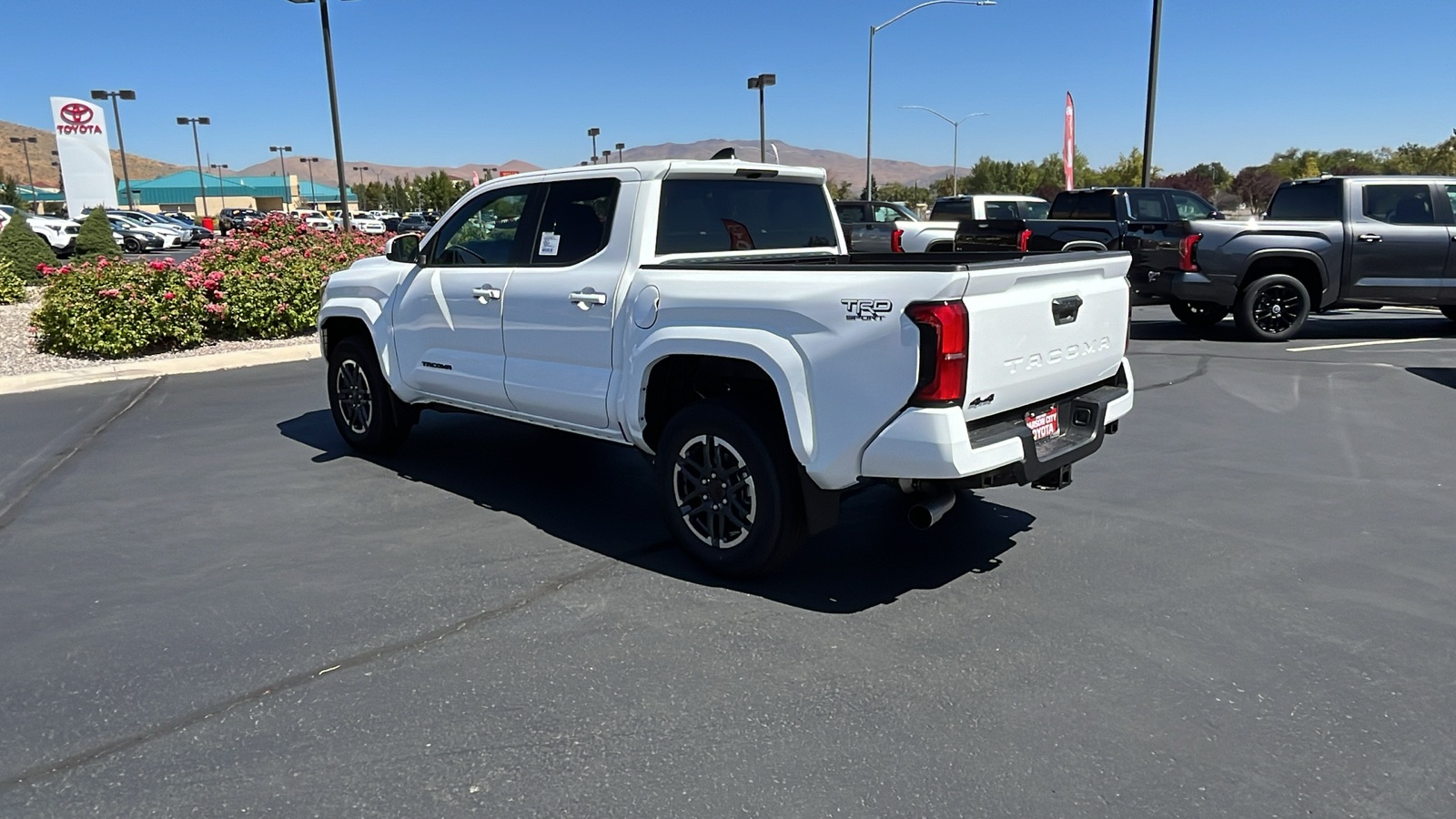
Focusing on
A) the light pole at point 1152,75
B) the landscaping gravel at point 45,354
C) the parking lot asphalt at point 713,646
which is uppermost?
the light pole at point 1152,75

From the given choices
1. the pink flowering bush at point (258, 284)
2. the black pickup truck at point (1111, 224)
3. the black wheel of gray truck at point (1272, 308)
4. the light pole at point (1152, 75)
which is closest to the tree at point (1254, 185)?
the light pole at point (1152, 75)

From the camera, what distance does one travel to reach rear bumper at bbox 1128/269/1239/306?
1162 centimetres

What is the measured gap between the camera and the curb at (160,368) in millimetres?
9891

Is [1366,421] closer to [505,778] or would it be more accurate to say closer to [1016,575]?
[1016,575]

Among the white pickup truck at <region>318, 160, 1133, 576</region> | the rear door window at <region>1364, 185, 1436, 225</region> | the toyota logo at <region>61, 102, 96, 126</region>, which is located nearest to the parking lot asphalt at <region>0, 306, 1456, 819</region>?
the white pickup truck at <region>318, 160, 1133, 576</region>

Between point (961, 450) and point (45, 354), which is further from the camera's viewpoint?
point (45, 354)

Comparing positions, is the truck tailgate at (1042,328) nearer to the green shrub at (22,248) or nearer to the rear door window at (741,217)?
the rear door window at (741,217)

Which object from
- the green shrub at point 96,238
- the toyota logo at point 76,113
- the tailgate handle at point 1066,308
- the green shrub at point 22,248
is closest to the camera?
the tailgate handle at point 1066,308

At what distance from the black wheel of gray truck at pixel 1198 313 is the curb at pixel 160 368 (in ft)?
35.9

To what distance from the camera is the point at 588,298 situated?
5.00m

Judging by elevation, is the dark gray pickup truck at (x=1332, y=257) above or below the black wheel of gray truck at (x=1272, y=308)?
above

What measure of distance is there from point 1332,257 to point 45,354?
14.7m

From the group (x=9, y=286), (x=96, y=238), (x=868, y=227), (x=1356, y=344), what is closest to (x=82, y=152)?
(x=96, y=238)

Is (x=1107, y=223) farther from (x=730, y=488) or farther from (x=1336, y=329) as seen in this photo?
(x=730, y=488)
